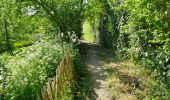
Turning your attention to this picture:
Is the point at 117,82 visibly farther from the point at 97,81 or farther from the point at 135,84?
the point at 97,81

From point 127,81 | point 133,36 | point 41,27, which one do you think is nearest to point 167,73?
point 127,81

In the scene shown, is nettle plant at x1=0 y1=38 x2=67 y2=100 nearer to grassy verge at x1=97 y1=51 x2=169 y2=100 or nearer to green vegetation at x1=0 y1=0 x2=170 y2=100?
green vegetation at x1=0 y1=0 x2=170 y2=100

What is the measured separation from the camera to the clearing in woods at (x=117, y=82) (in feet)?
39.9

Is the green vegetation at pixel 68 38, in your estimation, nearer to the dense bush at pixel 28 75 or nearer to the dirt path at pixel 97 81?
the dense bush at pixel 28 75

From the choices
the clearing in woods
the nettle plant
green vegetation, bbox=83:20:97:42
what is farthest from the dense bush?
green vegetation, bbox=83:20:97:42

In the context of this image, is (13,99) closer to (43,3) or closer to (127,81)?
(127,81)

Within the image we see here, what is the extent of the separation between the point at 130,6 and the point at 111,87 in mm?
4215

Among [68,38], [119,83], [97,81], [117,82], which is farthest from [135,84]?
[68,38]

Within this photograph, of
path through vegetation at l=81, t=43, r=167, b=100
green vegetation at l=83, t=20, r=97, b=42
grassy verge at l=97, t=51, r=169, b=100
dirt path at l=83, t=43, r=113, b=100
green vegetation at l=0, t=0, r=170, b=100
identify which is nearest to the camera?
green vegetation at l=0, t=0, r=170, b=100

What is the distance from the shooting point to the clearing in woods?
12.2 meters

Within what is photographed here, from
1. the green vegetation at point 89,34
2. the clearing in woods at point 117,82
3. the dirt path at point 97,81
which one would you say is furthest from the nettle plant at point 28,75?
the green vegetation at point 89,34

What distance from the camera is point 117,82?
13.7m

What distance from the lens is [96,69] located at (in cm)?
1761

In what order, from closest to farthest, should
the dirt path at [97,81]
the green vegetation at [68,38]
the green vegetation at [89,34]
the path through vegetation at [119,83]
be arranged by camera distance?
the green vegetation at [68,38] → the path through vegetation at [119,83] → the dirt path at [97,81] → the green vegetation at [89,34]
